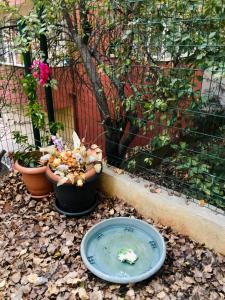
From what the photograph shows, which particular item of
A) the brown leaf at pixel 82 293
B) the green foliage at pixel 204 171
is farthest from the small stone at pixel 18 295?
the green foliage at pixel 204 171

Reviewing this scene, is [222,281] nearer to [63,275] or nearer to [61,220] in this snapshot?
[63,275]

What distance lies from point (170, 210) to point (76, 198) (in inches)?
32.8

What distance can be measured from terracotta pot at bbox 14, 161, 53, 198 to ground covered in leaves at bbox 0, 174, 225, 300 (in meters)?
0.22

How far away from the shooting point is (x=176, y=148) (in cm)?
251

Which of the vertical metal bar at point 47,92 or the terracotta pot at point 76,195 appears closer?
the terracotta pot at point 76,195

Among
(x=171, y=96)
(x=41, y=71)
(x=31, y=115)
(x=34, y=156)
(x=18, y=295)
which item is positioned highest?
(x=41, y=71)

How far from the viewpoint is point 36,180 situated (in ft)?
9.32

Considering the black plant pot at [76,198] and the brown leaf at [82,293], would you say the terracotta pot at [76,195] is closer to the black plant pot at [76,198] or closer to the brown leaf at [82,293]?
the black plant pot at [76,198]

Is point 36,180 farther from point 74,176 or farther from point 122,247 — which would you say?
point 122,247

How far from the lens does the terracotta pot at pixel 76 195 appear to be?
98.6 inches

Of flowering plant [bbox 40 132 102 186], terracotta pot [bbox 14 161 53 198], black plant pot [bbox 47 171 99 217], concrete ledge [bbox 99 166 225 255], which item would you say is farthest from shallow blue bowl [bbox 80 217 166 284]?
terracotta pot [bbox 14 161 53 198]

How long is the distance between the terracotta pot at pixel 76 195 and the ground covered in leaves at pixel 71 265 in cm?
8

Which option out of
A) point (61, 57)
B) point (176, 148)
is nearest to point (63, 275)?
point (176, 148)

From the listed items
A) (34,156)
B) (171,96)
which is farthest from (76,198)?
(171,96)
